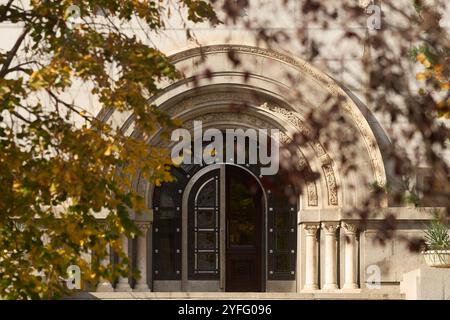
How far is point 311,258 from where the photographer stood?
1911cm

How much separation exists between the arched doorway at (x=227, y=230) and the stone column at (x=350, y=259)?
154cm

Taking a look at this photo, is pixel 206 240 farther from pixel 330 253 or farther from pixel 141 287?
pixel 330 253

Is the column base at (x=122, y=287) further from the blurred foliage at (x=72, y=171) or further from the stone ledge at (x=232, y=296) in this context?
the blurred foliage at (x=72, y=171)

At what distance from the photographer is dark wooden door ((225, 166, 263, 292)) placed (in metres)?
19.9

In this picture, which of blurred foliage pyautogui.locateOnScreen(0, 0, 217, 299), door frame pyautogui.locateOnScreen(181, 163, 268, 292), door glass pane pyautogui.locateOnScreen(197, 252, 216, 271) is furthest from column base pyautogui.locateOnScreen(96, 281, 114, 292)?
blurred foliage pyautogui.locateOnScreen(0, 0, 217, 299)

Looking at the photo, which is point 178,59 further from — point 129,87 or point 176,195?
point 129,87

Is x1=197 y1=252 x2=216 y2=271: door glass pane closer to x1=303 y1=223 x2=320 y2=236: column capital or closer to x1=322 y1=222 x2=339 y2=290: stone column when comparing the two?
x1=303 y1=223 x2=320 y2=236: column capital

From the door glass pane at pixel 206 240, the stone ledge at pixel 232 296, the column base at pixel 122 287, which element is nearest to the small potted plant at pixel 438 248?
the stone ledge at pixel 232 296

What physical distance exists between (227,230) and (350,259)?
6.99 ft

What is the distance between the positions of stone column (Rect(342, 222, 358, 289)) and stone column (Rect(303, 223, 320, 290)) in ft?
1.63

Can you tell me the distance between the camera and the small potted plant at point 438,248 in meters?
17.9

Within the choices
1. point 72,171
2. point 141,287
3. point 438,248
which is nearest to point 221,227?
point 141,287

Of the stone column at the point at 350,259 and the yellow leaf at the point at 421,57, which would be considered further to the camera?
the stone column at the point at 350,259
